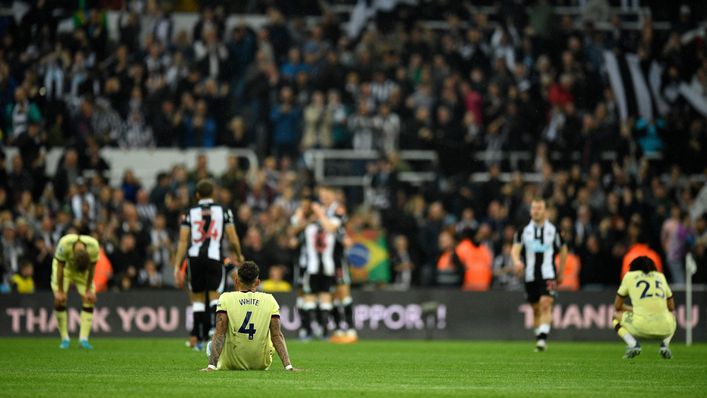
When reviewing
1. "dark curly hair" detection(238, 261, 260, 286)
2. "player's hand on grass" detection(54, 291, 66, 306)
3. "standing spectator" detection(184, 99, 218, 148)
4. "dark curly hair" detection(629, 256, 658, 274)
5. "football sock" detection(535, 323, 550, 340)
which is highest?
"standing spectator" detection(184, 99, 218, 148)

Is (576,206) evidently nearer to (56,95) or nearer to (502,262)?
(502,262)

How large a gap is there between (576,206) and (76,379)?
1718 cm

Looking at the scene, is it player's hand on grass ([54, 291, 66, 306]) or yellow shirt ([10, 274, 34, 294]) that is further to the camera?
yellow shirt ([10, 274, 34, 294])

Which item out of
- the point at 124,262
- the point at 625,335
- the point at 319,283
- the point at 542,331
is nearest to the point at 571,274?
the point at 319,283

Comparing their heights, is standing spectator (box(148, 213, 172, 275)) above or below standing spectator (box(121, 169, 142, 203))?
below

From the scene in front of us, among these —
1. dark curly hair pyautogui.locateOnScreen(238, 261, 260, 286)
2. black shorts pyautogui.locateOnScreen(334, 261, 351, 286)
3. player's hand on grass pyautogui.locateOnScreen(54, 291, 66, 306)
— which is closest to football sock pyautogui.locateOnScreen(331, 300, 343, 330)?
black shorts pyautogui.locateOnScreen(334, 261, 351, 286)

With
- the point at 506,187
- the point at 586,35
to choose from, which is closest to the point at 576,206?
the point at 506,187

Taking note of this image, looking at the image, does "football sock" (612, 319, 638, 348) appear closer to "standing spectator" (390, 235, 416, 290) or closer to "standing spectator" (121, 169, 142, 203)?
"standing spectator" (390, 235, 416, 290)

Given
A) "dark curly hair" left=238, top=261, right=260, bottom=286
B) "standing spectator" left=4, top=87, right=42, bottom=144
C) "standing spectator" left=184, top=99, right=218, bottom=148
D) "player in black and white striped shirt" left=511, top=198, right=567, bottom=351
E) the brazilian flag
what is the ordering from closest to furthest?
"dark curly hair" left=238, top=261, right=260, bottom=286, "player in black and white striped shirt" left=511, top=198, right=567, bottom=351, the brazilian flag, "standing spectator" left=4, top=87, right=42, bottom=144, "standing spectator" left=184, top=99, right=218, bottom=148

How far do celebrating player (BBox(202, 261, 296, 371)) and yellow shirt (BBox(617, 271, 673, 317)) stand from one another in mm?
6100

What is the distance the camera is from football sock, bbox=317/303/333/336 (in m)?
24.7

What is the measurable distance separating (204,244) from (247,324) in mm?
5190

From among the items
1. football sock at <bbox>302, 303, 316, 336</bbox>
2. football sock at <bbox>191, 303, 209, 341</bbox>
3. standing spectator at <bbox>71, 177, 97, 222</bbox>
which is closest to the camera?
football sock at <bbox>191, 303, 209, 341</bbox>

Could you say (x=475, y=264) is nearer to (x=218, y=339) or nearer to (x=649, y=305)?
(x=649, y=305)
